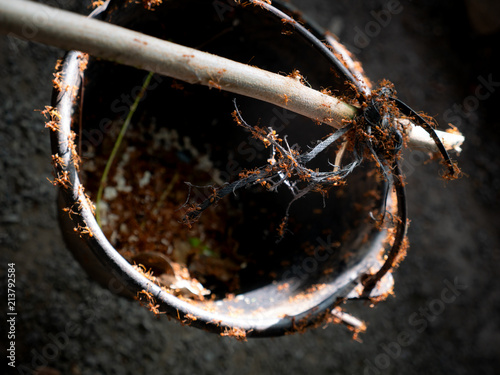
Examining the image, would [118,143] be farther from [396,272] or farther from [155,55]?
[396,272]

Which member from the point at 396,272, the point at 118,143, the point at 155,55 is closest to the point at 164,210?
the point at 118,143

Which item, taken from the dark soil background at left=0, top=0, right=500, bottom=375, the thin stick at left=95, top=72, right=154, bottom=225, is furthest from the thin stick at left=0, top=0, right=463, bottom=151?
the dark soil background at left=0, top=0, right=500, bottom=375

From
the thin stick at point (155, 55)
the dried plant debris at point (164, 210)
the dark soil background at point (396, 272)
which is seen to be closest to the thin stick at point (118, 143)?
the dried plant debris at point (164, 210)

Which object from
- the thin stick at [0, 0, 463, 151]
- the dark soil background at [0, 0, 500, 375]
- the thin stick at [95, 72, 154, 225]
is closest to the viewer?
the thin stick at [0, 0, 463, 151]

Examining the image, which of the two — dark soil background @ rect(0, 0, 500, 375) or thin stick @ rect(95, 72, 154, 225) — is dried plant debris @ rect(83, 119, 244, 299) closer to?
thin stick @ rect(95, 72, 154, 225)

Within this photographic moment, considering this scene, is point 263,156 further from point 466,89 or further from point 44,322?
point 466,89

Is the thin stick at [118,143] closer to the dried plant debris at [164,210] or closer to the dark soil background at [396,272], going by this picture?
the dried plant debris at [164,210]
